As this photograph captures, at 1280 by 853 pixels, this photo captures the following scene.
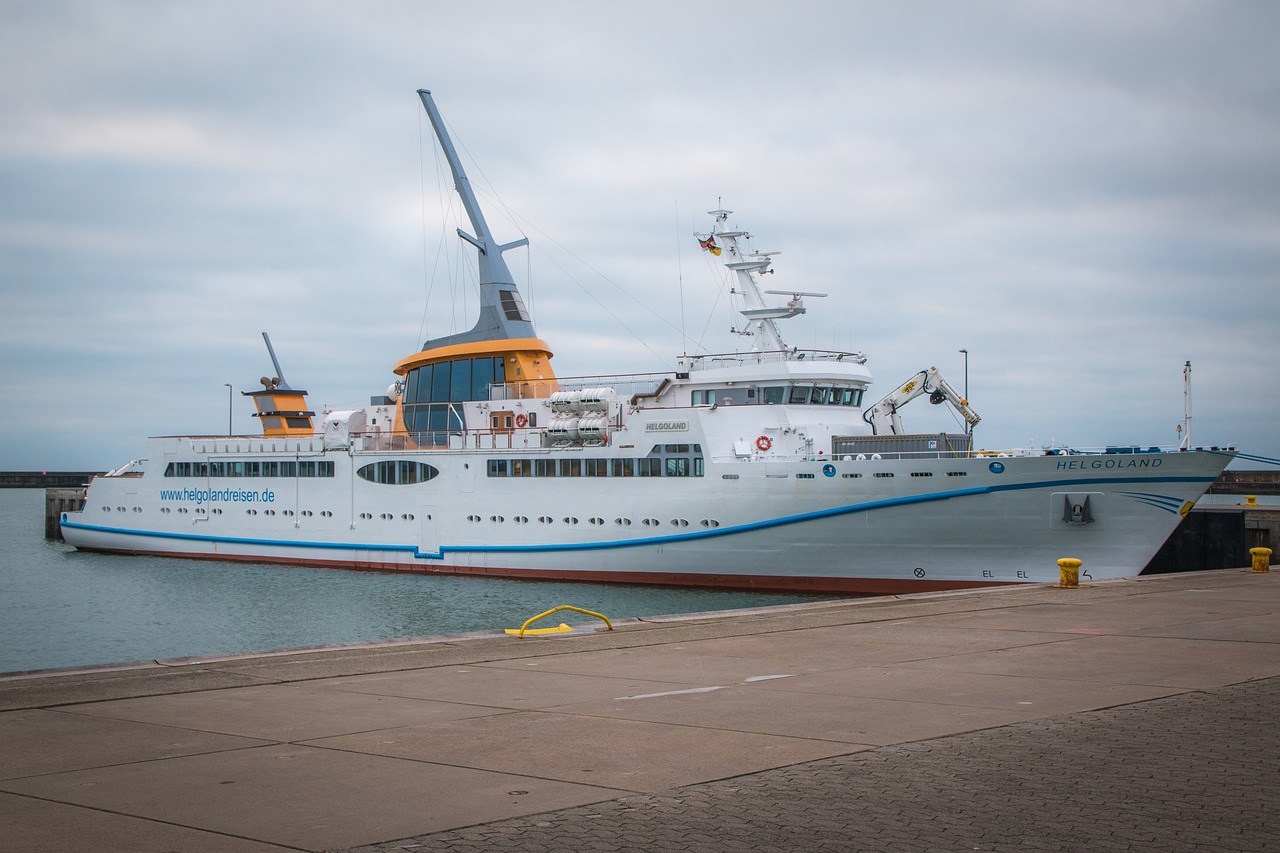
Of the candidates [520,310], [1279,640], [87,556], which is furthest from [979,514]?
[87,556]

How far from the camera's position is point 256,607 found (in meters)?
30.3

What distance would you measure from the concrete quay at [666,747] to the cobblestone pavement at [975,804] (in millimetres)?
22

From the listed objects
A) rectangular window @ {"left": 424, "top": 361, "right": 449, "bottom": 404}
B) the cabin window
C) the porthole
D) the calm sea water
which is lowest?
the calm sea water

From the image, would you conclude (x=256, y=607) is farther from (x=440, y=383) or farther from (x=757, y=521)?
(x=757, y=521)

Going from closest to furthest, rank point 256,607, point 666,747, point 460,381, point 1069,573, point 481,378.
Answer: point 666,747
point 1069,573
point 256,607
point 481,378
point 460,381

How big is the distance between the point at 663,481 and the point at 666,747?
2381cm

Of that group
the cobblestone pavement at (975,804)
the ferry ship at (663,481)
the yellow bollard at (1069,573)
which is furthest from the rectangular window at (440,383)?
the cobblestone pavement at (975,804)

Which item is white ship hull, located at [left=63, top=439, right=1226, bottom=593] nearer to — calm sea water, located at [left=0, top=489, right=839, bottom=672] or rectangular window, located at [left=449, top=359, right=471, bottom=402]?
calm sea water, located at [left=0, top=489, right=839, bottom=672]

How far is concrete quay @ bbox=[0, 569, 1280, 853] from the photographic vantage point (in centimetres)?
567

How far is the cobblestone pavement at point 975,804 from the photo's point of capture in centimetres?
545

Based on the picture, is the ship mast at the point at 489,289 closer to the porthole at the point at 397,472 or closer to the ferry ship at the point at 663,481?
the ferry ship at the point at 663,481

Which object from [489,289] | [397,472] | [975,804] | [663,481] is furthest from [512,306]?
[975,804]

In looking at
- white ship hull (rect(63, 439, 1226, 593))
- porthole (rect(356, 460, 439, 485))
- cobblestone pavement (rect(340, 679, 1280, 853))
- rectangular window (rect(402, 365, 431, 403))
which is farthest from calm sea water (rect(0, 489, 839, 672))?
cobblestone pavement (rect(340, 679, 1280, 853))

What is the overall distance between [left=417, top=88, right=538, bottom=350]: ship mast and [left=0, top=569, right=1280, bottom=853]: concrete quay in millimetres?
26055
